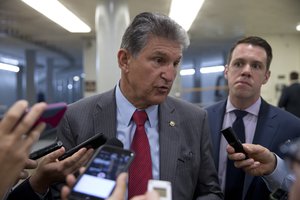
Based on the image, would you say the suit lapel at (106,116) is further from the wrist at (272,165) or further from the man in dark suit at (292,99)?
the man in dark suit at (292,99)

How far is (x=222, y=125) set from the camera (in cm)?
214

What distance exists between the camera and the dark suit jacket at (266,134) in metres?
1.88

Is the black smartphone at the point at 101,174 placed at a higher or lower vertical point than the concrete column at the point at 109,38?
lower

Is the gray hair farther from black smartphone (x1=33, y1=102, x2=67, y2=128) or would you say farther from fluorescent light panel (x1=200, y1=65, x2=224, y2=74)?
fluorescent light panel (x1=200, y1=65, x2=224, y2=74)

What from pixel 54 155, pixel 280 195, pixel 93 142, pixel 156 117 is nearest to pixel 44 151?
pixel 54 155

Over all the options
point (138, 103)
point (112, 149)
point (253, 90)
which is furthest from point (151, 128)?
point (253, 90)

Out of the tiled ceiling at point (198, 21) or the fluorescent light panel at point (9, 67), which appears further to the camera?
the fluorescent light panel at point (9, 67)

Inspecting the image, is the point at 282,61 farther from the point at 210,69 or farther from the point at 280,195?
the point at 280,195

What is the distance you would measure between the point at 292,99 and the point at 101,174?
18.0 feet

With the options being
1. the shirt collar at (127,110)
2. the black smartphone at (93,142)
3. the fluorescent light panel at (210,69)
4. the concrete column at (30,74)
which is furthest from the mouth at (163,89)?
the fluorescent light panel at (210,69)

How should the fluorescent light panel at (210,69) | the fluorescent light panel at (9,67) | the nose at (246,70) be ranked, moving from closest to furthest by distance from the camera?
the nose at (246,70) < the fluorescent light panel at (9,67) < the fluorescent light panel at (210,69)

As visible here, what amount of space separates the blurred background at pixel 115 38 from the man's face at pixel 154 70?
4037 millimetres

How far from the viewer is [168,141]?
1632 mm

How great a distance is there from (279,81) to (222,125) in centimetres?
845
